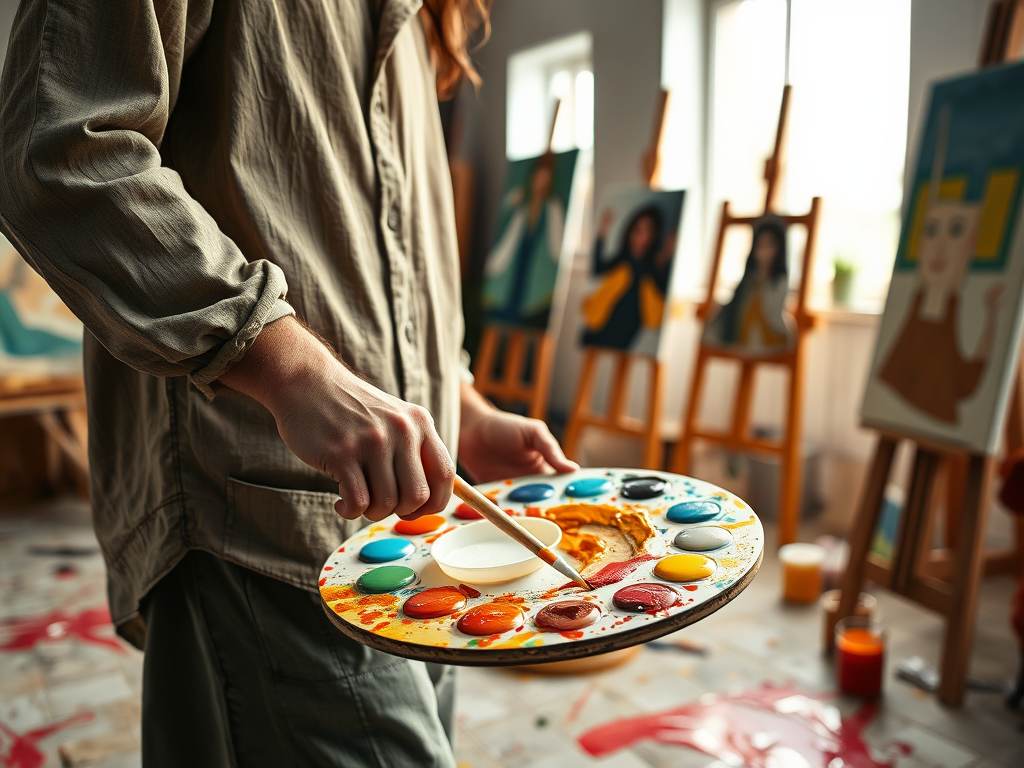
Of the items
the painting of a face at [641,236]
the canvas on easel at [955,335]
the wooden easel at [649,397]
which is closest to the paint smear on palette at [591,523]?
the canvas on easel at [955,335]

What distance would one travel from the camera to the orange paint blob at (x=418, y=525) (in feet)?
2.59

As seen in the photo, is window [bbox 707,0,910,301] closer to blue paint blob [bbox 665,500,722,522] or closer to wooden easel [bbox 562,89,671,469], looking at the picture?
wooden easel [bbox 562,89,671,469]

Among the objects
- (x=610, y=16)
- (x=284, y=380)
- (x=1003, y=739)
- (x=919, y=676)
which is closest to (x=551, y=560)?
(x=284, y=380)

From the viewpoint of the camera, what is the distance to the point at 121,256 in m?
0.60

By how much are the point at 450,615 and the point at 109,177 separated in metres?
0.43

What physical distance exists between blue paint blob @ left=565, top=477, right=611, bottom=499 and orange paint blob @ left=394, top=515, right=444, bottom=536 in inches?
5.8

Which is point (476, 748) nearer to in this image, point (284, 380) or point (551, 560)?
point (551, 560)

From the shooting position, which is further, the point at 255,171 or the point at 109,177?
the point at 255,171

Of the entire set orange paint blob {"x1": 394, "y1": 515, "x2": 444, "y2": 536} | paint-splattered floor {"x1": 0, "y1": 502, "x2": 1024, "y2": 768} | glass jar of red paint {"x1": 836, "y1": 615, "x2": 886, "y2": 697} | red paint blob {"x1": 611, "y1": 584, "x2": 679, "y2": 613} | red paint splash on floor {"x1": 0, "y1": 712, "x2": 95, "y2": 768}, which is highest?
red paint blob {"x1": 611, "y1": 584, "x2": 679, "y2": 613}

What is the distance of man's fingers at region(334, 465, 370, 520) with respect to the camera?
0.60 m

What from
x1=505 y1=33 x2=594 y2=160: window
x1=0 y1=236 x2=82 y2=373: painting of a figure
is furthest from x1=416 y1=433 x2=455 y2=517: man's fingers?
x1=505 y1=33 x2=594 y2=160: window

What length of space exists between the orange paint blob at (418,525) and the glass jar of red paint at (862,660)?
152cm

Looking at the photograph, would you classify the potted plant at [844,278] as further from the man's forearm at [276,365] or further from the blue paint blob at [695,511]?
the man's forearm at [276,365]

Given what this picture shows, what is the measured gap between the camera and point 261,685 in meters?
0.78
